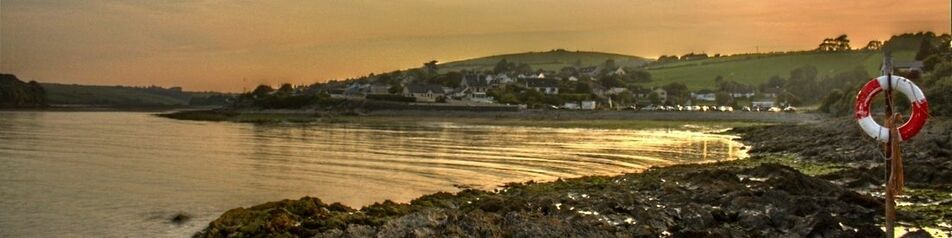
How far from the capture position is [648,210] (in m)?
16.8

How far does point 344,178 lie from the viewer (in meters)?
29.6

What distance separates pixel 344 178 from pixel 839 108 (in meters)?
64.0

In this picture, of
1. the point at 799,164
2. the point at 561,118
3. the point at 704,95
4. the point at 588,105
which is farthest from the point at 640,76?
the point at 799,164

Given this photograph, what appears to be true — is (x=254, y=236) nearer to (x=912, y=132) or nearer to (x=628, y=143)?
(x=912, y=132)

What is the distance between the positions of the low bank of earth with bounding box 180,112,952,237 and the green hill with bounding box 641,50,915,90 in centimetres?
13004

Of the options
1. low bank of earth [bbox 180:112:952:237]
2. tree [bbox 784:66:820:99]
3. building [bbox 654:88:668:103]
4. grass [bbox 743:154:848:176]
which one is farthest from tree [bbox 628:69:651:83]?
low bank of earth [bbox 180:112:952:237]

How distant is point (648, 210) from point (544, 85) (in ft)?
411

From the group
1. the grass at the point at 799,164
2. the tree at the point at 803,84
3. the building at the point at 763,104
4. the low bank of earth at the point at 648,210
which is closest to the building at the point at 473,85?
the building at the point at 763,104

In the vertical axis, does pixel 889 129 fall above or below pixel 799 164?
above

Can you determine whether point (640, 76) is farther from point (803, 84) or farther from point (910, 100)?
point (910, 100)

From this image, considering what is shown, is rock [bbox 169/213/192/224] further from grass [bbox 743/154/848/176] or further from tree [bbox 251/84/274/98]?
tree [bbox 251/84/274/98]

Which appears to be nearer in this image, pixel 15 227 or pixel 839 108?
pixel 15 227

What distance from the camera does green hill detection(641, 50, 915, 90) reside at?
149125mm

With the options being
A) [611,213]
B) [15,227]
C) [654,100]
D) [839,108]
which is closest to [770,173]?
[611,213]
